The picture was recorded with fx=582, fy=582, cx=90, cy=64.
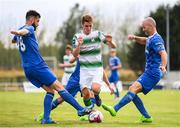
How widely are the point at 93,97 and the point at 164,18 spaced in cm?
6441

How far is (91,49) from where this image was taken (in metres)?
13.7

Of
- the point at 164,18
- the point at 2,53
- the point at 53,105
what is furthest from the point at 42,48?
the point at 53,105

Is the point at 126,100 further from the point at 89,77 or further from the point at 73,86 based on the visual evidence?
the point at 73,86

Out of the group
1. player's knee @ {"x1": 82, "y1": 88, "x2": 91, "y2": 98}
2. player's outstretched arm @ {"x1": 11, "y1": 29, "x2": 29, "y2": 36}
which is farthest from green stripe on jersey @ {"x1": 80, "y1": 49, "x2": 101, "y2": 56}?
player's outstretched arm @ {"x1": 11, "y1": 29, "x2": 29, "y2": 36}

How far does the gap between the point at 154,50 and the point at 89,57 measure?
167cm

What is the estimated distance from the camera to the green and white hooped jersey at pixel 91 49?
1363 cm

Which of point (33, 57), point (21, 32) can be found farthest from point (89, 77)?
point (21, 32)

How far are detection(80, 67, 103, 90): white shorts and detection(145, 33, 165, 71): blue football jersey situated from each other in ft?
4.32

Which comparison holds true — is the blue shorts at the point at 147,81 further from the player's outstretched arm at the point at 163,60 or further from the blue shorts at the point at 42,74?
the blue shorts at the point at 42,74

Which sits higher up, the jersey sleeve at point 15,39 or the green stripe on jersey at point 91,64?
the jersey sleeve at point 15,39

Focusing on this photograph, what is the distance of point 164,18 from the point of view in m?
77.5

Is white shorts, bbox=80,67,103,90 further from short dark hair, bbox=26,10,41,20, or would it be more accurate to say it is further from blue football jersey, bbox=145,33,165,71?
short dark hair, bbox=26,10,41,20

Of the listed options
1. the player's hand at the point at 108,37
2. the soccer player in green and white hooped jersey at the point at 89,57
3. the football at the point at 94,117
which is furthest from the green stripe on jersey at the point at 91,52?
the football at the point at 94,117

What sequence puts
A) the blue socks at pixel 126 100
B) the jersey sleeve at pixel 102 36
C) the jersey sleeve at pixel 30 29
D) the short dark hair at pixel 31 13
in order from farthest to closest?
1. the jersey sleeve at pixel 102 36
2. the blue socks at pixel 126 100
3. the short dark hair at pixel 31 13
4. the jersey sleeve at pixel 30 29
